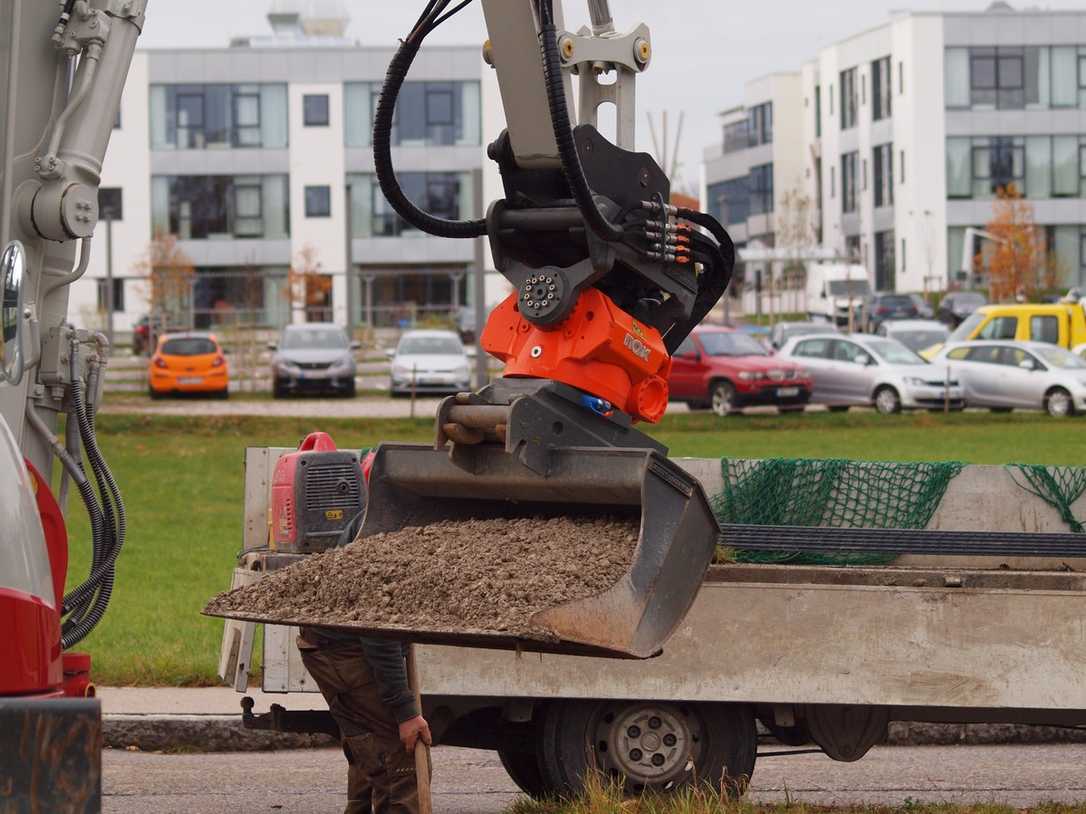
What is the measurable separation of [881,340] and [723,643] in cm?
3098

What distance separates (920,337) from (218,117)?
38481mm

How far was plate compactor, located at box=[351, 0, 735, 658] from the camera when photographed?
638 centimetres

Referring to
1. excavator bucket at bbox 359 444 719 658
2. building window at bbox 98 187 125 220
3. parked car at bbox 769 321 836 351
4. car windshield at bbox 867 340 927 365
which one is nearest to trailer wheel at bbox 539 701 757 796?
excavator bucket at bbox 359 444 719 658

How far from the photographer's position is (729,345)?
122ft

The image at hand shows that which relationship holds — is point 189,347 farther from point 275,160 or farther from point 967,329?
point 275,160

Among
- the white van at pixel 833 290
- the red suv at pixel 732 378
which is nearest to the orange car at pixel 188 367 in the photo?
the red suv at pixel 732 378

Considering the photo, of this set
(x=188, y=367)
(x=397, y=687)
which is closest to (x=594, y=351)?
(x=397, y=687)

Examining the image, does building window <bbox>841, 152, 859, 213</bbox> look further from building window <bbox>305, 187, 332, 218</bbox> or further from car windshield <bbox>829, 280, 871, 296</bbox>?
building window <bbox>305, 187, 332, 218</bbox>

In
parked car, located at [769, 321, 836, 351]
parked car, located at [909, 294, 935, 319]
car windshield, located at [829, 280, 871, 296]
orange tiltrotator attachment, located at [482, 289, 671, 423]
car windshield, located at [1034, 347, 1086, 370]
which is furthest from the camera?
car windshield, located at [829, 280, 871, 296]

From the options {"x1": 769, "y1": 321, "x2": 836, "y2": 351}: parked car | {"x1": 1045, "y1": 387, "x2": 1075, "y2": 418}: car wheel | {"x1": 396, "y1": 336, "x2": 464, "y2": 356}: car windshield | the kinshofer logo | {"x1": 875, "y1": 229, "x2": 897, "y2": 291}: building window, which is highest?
{"x1": 875, "y1": 229, "x2": 897, "y2": 291}: building window

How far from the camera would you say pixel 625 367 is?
22.1ft

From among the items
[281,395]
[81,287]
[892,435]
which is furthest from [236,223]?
[892,435]

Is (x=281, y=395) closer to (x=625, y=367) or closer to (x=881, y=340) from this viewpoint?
(x=881, y=340)

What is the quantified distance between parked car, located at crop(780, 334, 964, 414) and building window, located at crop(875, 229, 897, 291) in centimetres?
4855
